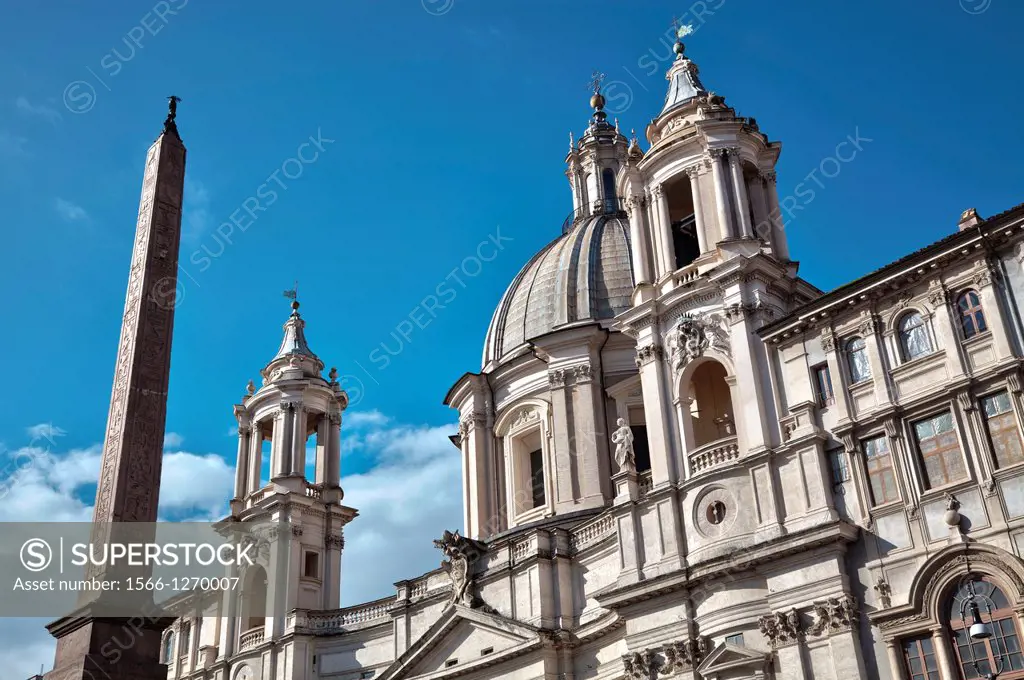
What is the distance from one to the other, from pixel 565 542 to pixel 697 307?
8.67m

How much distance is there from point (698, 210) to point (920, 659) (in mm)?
Result: 14715

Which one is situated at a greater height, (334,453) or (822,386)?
(334,453)

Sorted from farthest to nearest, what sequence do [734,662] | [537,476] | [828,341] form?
1. [537,476]
2. [828,341]
3. [734,662]

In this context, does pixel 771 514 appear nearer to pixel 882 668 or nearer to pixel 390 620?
pixel 882 668

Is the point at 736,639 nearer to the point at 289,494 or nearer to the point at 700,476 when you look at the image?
the point at 700,476

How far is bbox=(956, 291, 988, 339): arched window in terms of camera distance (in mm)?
24609

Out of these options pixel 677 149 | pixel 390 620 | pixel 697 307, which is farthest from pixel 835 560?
pixel 390 620

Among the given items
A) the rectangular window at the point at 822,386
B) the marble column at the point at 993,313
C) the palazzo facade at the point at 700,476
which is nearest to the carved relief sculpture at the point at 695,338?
the palazzo facade at the point at 700,476

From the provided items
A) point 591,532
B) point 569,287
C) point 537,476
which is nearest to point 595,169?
point 569,287

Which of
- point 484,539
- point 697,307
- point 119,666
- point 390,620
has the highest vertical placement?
point 697,307

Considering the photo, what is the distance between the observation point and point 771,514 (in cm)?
2680

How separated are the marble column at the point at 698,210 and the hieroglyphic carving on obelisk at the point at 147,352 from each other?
55.2ft

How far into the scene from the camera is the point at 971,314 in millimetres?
24828

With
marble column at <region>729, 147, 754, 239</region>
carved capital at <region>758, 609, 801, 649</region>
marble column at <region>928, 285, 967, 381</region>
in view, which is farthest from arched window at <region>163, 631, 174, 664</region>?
A: marble column at <region>928, 285, 967, 381</region>
